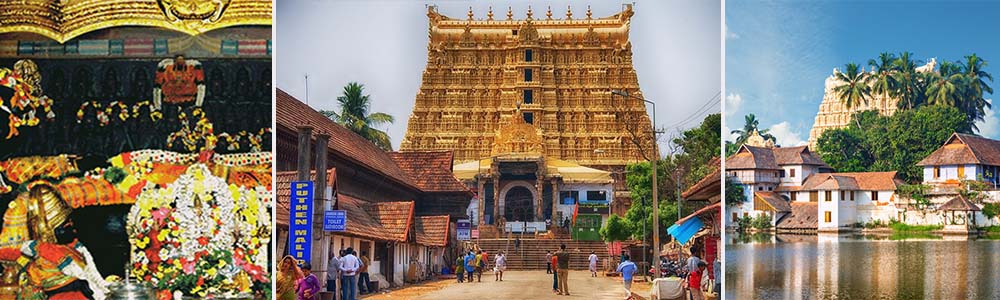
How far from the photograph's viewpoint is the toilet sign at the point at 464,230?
29.4 ft

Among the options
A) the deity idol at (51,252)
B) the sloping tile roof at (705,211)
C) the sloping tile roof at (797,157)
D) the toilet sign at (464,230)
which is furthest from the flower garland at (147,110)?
the sloping tile roof at (797,157)

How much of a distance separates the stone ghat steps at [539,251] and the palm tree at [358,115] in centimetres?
122

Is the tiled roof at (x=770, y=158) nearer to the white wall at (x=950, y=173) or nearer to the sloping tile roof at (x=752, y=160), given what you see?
the sloping tile roof at (x=752, y=160)

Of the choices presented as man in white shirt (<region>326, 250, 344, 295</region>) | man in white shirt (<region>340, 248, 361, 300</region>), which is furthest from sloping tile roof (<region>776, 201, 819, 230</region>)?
man in white shirt (<region>326, 250, 344, 295</region>)

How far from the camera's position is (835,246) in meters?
29.3

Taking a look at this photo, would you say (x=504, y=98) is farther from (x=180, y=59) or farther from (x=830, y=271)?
(x=830, y=271)

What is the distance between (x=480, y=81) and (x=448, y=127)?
1.42 ft

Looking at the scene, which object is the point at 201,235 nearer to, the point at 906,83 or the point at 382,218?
the point at 382,218

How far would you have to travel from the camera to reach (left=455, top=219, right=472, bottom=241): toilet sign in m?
8.95

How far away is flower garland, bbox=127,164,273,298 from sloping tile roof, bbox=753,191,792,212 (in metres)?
25.0

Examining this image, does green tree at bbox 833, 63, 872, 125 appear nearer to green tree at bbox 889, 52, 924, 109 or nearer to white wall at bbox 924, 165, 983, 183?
green tree at bbox 889, 52, 924, 109

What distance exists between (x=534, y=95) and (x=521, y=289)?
6.26 ft

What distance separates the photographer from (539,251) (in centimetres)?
891

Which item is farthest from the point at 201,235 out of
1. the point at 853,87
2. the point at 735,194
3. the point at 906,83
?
the point at 853,87
